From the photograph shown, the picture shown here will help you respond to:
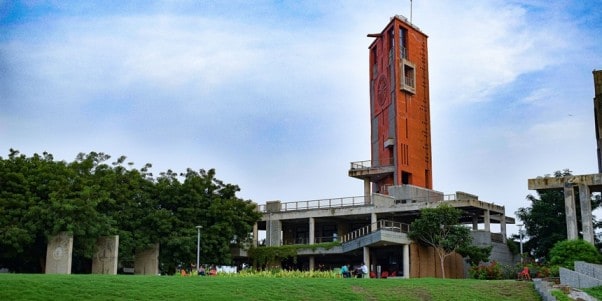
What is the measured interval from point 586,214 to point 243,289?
26.4 meters

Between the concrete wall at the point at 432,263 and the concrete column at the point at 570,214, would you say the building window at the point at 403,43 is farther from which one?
the concrete column at the point at 570,214

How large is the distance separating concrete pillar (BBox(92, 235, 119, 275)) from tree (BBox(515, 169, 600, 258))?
115 feet

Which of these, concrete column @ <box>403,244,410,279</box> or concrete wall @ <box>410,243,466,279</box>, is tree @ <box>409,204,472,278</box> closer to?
concrete column @ <box>403,244,410,279</box>

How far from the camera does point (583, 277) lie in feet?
121

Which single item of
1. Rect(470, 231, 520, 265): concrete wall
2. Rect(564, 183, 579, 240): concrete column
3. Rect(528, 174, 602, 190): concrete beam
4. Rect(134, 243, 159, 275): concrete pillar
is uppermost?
Rect(528, 174, 602, 190): concrete beam

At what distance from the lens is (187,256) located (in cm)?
5734

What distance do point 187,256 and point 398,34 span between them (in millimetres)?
30901

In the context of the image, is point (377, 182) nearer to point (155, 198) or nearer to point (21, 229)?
point (155, 198)

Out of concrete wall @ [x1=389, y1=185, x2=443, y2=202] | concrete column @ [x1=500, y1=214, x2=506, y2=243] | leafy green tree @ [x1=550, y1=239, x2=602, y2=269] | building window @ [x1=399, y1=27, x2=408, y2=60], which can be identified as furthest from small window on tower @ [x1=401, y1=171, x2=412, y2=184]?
leafy green tree @ [x1=550, y1=239, x2=602, y2=269]

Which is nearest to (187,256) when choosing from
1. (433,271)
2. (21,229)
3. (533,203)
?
(21,229)

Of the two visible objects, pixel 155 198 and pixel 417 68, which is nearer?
pixel 155 198

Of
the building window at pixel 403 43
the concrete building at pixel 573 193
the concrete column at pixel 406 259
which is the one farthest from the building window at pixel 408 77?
the concrete building at pixel 573 193

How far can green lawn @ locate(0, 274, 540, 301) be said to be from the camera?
28.3m

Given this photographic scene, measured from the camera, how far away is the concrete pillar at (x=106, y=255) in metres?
50.4
